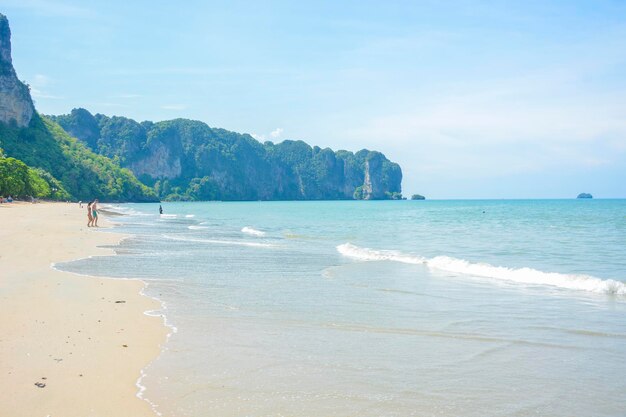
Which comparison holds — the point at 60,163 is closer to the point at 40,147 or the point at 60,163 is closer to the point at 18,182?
the point at 40,147

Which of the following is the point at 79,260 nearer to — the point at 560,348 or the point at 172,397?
the point at 172,397

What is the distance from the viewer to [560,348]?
309 inches

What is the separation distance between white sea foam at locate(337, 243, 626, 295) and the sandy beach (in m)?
10.1

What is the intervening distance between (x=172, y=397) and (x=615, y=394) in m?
4.78

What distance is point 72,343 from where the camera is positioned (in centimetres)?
725

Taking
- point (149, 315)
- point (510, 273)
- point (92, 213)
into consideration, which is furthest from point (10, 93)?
point (149, 315)

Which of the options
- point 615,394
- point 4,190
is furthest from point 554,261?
point 4,190

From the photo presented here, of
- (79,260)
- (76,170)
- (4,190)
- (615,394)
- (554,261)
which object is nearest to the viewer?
(615,394)

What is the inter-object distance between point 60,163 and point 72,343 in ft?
402

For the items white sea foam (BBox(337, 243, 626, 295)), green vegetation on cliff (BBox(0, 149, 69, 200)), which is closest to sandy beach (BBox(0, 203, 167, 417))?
white sea foam (BBox(337, 243, 626, 295))

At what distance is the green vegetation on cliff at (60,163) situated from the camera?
347 ft

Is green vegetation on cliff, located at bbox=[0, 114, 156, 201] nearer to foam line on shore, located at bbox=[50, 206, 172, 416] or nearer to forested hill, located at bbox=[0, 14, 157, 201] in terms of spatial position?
forested hill, located at bbox=[0, 14, 157, 201]

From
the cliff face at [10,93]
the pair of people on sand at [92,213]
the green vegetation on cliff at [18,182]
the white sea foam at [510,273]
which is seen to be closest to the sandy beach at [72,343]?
the white sea foam at [510,273]

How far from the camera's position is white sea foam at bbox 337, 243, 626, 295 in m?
13.3
